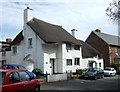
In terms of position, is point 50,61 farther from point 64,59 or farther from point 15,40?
point 15,40

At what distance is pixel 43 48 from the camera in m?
33.0

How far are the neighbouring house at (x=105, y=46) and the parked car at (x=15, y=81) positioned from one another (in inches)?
1506

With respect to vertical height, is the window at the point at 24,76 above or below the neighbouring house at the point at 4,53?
below

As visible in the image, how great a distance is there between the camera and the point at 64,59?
116 ft

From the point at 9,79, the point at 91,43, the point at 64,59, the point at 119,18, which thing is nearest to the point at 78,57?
the point at 64,59

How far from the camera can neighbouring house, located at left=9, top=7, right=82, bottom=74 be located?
33.0m

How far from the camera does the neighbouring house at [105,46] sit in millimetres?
49469

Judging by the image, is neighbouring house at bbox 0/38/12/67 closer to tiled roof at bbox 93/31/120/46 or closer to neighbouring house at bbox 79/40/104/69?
neighbouring house at bbox 79/40/104/69

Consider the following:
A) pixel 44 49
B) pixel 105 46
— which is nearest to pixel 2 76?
pixel 44 49

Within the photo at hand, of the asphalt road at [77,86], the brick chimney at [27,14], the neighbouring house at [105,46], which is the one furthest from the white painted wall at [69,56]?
the neighbouring house at [105,46]

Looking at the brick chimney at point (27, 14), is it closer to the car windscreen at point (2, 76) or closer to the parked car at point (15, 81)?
the parked car at point (15, 81)

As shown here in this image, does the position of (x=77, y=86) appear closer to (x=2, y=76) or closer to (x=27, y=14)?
(x=2, y=76)

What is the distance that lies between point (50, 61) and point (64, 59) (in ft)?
7.15

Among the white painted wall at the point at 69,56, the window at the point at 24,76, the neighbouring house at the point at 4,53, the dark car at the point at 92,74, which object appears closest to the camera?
the window at the point at 24,76
